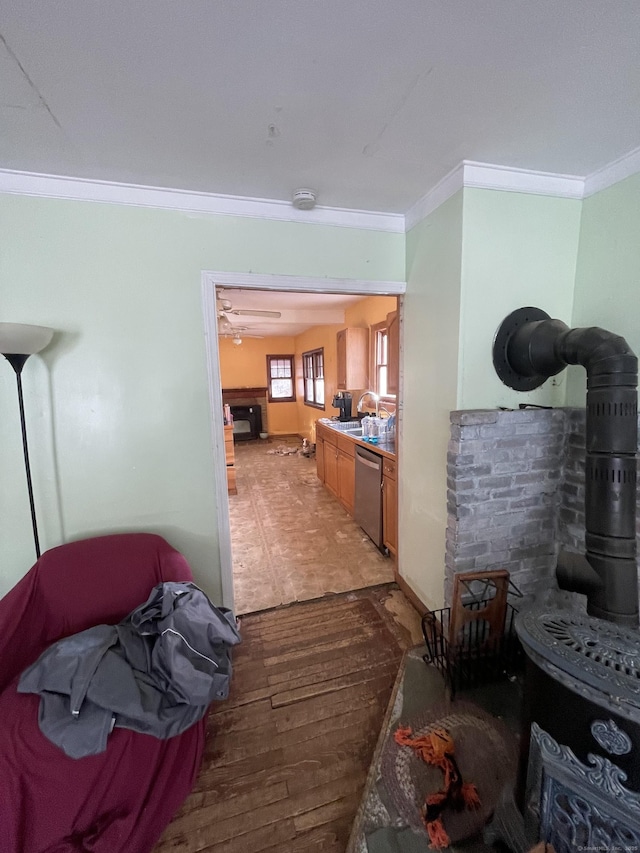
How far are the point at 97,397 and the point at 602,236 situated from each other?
2.71 metres

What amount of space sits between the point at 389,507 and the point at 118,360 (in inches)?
86.8

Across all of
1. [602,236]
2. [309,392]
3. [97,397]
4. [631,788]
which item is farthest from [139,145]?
[309,392]

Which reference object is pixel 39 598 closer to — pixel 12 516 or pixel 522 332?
pixel 12 516

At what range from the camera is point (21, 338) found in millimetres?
1489

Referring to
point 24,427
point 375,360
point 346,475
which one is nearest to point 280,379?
point 375,360

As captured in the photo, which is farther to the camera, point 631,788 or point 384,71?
point 384,71

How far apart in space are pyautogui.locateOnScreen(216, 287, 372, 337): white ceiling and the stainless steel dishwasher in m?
1.80

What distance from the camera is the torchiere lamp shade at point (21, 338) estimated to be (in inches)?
57.0

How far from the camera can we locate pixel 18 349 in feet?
4.98

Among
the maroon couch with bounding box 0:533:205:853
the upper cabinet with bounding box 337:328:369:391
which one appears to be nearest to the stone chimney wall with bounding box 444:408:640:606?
the maroon couch with bounding box 0:533:205:853

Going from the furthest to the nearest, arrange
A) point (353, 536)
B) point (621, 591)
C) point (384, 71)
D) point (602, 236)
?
1. point (353, 536)
2. point (602, 236)
3. point (621, 591)
4. point (384, 71)

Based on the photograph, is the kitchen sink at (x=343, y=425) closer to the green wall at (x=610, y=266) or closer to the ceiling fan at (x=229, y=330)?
the ceiling fan at (x=229, y=330)

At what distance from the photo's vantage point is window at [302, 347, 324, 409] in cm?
660

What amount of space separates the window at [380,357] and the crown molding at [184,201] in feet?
6.81
